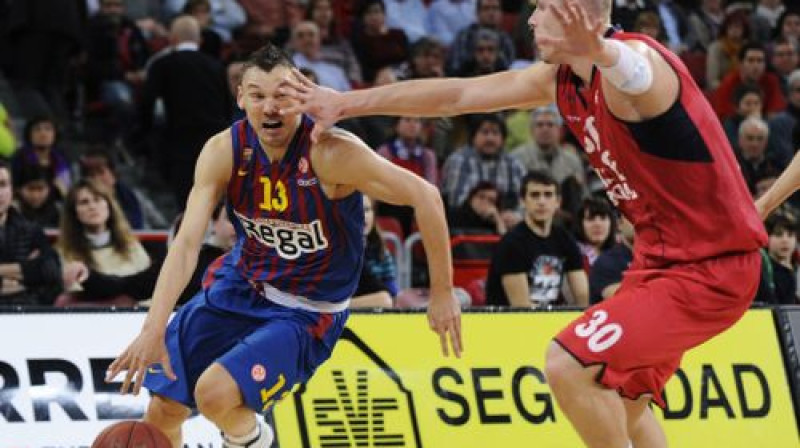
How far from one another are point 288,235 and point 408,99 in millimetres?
1022

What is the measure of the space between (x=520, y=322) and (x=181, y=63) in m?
5.12

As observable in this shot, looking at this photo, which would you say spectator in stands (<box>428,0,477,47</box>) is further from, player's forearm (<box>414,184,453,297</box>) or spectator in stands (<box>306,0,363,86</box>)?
player's forearm (<box>414,184,453,297</box>)

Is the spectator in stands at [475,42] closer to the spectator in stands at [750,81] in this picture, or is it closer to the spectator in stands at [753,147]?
the spectator in stands at [750,81]

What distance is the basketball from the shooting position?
6.47 metres

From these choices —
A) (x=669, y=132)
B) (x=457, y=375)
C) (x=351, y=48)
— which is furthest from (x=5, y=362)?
(x=351, y=48)

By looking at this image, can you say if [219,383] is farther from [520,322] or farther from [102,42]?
[102,42]

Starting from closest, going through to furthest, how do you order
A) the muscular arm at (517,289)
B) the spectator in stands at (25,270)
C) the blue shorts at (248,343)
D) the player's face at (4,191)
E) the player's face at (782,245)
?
the blue shorts at (248,343)
the spectator in stands at (25,270)
the player's face at (4,191)
the muscular arm at (517,289)
the player's face at (782,245)

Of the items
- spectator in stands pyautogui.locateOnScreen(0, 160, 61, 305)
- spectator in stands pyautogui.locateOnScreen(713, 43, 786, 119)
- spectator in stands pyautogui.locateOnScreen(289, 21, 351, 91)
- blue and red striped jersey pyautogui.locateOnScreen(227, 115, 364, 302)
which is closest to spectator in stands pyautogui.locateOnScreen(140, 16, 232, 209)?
spectator in stands pyautogui.locateOnScreen(289, 21, 351, 91)

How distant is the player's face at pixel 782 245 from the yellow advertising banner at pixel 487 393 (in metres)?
2.11

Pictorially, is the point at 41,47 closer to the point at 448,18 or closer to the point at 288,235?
the point at 448,18

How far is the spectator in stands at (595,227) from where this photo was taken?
1131cm

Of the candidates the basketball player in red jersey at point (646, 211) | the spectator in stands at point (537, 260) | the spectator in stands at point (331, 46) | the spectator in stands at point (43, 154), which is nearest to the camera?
the basketball player in red jersey at point (646, 211)

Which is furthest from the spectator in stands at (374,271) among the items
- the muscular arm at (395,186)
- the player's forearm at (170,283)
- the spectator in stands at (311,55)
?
the spectator in stands at (311,55)

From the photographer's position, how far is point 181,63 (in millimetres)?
13031
